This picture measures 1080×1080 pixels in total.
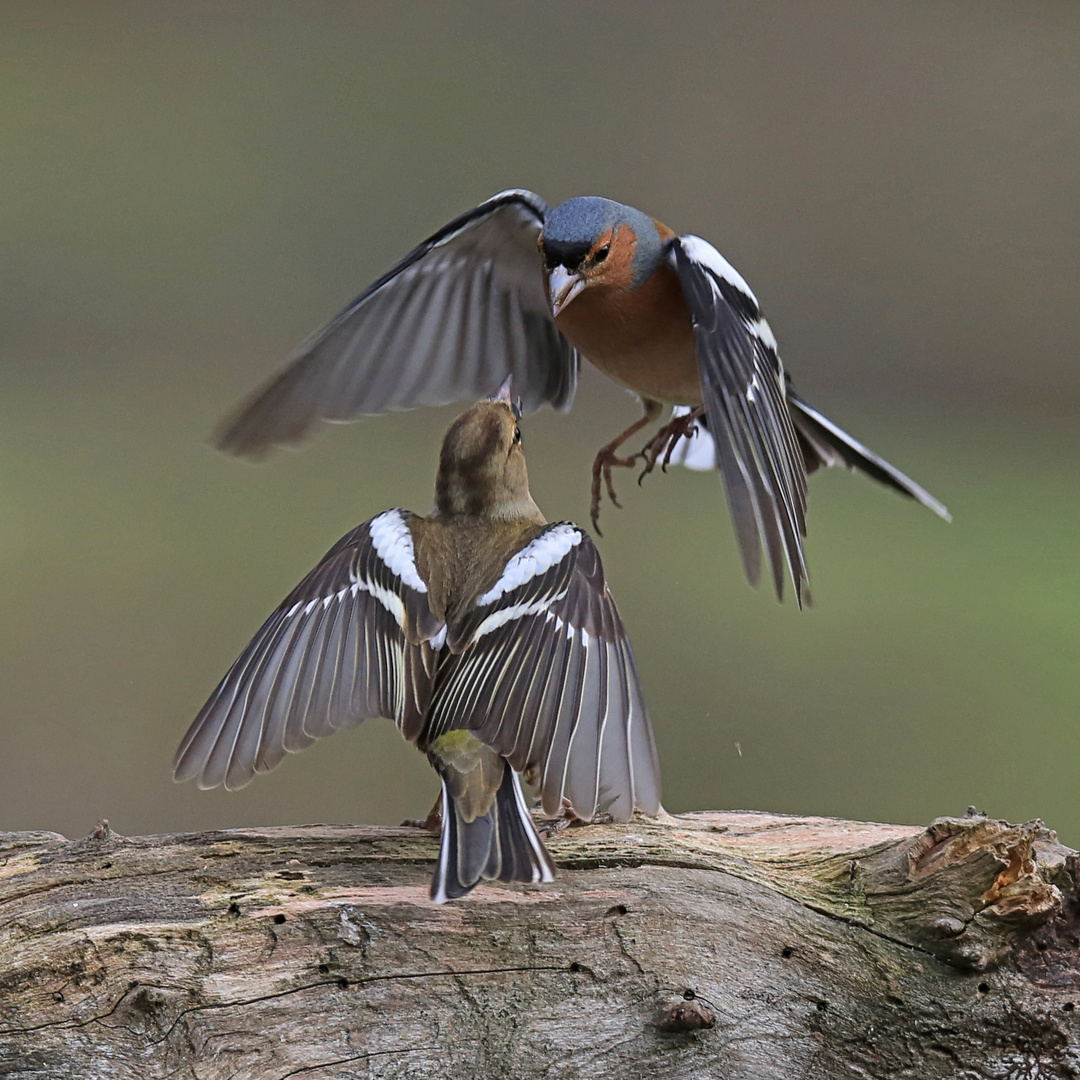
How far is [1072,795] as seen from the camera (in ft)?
17.0

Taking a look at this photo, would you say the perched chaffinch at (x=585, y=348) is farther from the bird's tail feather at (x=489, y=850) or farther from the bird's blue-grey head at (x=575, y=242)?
the bird's tail feather at (x=489, y=850)

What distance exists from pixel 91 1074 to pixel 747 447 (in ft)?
Answer: 5.29

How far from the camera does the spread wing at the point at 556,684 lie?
211cm

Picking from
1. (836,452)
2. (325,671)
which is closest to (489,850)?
(325,671)

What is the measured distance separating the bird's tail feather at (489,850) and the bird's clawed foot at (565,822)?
30cm

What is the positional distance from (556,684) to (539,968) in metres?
0.49

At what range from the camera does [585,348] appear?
10.5 feet

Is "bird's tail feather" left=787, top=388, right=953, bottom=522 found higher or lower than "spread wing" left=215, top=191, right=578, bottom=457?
lower

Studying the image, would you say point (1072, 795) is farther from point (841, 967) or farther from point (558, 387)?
point (841, 967)

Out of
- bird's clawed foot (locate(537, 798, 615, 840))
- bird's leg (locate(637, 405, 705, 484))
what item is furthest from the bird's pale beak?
bird's clawed foot (locate(537, 798, 615, 840))

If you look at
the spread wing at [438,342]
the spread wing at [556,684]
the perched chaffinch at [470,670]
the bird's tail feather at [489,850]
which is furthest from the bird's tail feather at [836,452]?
the bird's tail feather at [489,850]

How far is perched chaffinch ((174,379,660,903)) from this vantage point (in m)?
2.11

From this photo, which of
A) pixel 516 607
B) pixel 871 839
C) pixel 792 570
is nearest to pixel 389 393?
pixel 516 607

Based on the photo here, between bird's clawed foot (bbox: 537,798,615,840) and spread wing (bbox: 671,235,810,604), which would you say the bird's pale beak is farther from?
bird's clawed foot (bbox: 537,798,615,840)
